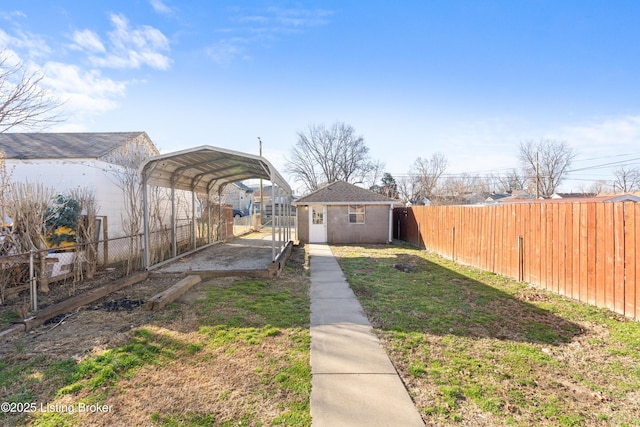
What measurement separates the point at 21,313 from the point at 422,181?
143ft

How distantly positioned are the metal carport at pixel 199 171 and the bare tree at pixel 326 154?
1133 inches

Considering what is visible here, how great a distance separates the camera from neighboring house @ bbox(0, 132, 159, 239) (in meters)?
8.58

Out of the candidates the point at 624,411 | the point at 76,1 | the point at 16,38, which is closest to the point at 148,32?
the point at 76,1

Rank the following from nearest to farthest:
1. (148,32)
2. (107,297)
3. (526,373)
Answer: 1. (526,373)
2. (107,297)
3. (148,32)

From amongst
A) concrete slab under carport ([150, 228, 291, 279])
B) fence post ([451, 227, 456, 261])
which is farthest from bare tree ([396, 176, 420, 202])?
concrete slab under carport ([150, 228, 291, 279])

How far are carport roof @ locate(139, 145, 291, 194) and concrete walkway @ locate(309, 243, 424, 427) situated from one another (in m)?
4.41

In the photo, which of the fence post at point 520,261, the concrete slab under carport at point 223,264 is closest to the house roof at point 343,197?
the concrete slab under carport at point 223,264

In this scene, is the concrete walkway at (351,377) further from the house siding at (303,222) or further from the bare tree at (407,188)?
the bare tree at (407,188)

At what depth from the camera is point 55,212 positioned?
21.7ft

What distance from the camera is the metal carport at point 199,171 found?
24.3 feet

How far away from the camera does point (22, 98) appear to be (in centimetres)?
582

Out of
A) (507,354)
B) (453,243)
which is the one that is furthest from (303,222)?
(507,354)

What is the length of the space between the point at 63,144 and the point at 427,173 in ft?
135

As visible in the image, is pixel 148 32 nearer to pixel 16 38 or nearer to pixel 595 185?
pixel 16 38
